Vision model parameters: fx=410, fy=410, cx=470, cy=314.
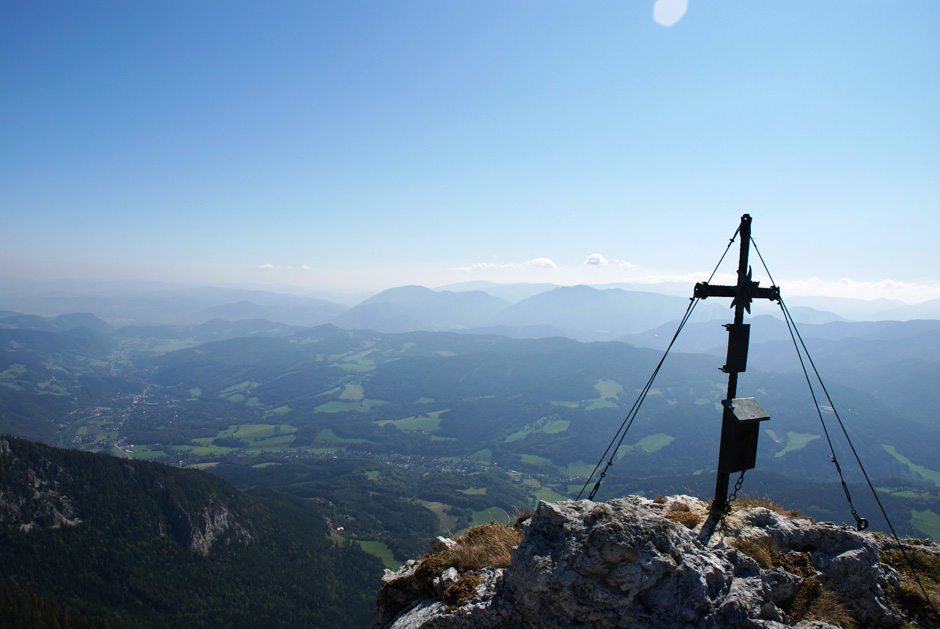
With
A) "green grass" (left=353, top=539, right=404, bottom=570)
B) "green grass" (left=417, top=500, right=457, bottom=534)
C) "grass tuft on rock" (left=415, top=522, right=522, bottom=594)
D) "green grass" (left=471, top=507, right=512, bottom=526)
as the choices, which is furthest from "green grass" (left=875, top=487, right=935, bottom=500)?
"grass tuft on rock" (left=415, top=522, right=522, bottom=594)

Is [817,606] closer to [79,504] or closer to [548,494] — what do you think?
[79,504]

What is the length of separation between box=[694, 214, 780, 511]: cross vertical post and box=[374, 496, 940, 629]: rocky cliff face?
4.60 feet

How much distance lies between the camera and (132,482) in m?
113

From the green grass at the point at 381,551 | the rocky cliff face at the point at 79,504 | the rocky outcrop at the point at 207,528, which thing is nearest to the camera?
the rocky cliff face at the point at 79,504

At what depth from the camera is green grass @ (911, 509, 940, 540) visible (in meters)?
113

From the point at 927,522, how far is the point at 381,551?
16285cm

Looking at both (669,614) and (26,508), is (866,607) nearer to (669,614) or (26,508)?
(669,614)

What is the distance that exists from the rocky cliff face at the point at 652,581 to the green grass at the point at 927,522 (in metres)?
163

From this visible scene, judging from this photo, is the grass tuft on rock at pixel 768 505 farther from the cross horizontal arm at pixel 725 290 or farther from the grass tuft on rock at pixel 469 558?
the grass tuft on rock at pixel 469 558

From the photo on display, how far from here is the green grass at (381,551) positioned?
112719 millimetres

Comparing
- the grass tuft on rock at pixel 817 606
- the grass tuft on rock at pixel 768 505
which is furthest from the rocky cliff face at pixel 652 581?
the grass tuft on rock at pixel 768 505

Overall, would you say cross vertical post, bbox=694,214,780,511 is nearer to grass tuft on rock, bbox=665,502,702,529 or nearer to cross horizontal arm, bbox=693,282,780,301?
cross horizontal arm, bbox=693,282,780,301

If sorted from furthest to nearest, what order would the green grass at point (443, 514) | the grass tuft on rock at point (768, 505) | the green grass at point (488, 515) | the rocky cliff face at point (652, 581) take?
1. the green grass at point (488, 515)
2. the green grass at point (443, 514)
3. the grass tuft on rock at point (768, 505)
4. the rocky cliff face at point (652, 581)

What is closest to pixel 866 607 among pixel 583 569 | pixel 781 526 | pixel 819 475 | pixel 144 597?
pixel 781 526
